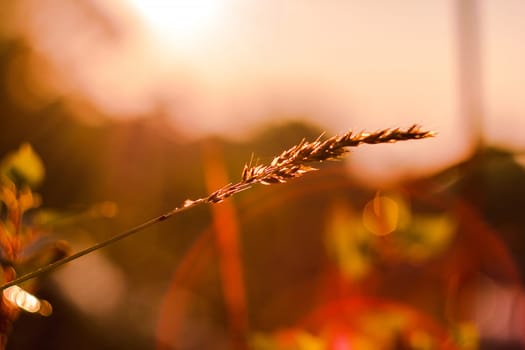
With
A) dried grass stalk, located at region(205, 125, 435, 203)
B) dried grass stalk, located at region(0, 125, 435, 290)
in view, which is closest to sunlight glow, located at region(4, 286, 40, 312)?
dried grass stalk, located at region(0, 125, 435, 290)

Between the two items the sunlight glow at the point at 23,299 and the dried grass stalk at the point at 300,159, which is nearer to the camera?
the dried grass stalk at the point at 300,159

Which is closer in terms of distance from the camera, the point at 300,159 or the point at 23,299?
the point at 300,159

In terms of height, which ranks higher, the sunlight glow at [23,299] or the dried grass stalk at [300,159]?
the dried grass stalk at [300,159]

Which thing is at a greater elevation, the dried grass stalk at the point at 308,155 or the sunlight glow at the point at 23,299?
the dried grass stalk at the point at 308,155

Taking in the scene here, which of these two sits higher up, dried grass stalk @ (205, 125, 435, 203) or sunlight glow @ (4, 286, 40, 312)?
dried grass stalk @ (205, 125, 435, 203)

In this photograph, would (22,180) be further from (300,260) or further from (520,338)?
(300,260)

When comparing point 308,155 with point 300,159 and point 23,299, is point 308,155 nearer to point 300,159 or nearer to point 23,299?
point 300,159

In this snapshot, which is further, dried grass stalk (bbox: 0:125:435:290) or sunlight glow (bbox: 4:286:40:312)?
sunlight glow (bbox: 4:286:40:312)

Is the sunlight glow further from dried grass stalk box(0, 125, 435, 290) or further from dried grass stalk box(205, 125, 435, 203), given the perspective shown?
dried grass stalk box(205, 125, 435, 203)

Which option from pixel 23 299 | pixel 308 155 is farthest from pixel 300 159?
pixel 23 299

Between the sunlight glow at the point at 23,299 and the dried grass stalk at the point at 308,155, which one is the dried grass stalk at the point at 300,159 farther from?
the sunlight glow at the point at 23,299

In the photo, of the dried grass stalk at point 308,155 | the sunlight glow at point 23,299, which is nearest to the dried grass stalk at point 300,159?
the dried grass stalk at point 308,155

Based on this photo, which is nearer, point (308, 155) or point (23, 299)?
point (308, 155)
